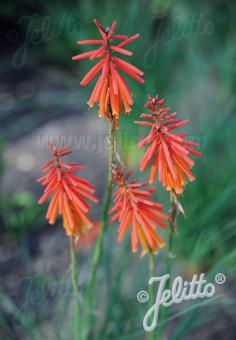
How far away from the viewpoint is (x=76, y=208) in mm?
1401

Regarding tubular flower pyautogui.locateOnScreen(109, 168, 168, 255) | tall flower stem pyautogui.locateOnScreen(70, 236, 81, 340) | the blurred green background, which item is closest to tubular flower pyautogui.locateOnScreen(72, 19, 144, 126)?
tubular flower pyautogui.locateOnScreen(109, 168, 168, 255)

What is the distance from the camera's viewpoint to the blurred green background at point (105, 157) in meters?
2.11

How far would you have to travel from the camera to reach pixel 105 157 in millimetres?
4582

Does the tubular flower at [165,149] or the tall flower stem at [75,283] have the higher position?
the tubular flower at [165,149]

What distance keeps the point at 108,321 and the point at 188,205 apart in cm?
118

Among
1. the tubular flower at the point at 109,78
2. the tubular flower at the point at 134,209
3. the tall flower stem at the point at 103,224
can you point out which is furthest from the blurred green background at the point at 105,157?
the tubular flower at the point at 109,78

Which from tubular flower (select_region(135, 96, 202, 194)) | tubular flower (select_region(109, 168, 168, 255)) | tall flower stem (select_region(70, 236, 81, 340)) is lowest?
tall flower stem (select_region(70, 236, 81, 340))

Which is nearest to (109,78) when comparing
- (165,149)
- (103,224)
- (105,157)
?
(165,149)

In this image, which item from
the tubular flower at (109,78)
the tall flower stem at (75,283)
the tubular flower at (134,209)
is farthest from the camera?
the tall flower stem at (75,283)

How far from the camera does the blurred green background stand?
6.91 feet

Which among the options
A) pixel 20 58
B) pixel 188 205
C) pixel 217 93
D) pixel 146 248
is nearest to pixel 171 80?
pixel 217 93

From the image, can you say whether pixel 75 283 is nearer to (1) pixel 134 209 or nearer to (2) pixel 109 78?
(1) pixel 134 209

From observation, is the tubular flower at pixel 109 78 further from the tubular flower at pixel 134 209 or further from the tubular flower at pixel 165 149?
the tubular flower at pixel 134 209

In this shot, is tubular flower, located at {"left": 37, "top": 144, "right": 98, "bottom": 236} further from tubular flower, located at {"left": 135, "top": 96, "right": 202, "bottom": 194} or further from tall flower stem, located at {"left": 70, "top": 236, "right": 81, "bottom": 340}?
tubular flower, located at {"left": 135, "top": 96, "right": 202, "bottom": 194}
